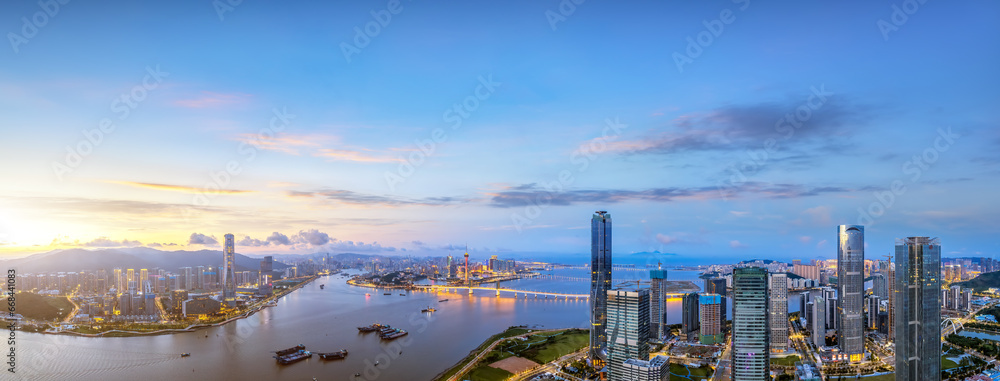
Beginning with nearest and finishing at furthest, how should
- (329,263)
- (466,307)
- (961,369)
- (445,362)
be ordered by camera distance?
(961,369) → (445,362) → (466,307) → (329,263)

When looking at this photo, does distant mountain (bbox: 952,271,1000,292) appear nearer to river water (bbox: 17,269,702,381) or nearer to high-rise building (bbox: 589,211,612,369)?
river water (bbox: 17,269,702,381)

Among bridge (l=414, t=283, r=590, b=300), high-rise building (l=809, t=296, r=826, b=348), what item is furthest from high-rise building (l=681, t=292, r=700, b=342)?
bridge (l=414, t=283, r=590, b=300)

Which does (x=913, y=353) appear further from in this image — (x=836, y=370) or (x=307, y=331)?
(x=307, y=331)

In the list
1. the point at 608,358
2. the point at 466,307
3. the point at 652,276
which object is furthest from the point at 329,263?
the point at 608,358

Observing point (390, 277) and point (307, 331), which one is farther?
point (390, 277)

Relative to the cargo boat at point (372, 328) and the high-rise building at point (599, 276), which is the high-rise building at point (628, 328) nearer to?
the high-rise building at point (599, 276)

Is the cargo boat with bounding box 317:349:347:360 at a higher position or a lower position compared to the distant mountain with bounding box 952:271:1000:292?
lower
